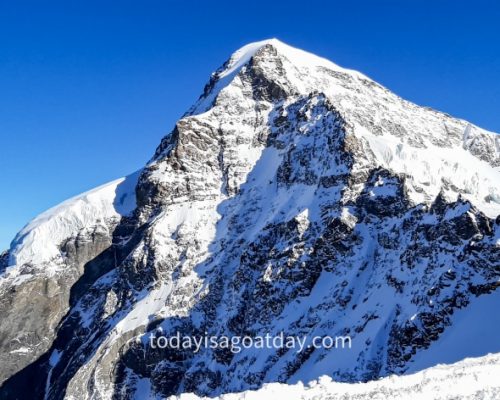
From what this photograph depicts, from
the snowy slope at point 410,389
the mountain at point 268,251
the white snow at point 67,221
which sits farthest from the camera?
the white snow at point 67,221

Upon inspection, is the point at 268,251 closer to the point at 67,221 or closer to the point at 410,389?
the point at 67,221

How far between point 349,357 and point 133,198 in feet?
328

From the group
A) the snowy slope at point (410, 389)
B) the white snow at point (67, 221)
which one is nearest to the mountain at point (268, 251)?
the white snow at point (67, 221)

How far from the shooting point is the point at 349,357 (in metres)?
86.3

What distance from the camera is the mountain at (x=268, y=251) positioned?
285 ft

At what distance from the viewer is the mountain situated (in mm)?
86750

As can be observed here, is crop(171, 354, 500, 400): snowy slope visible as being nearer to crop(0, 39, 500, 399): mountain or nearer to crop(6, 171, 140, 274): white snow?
crop(0, 39, 500, 399): mountain

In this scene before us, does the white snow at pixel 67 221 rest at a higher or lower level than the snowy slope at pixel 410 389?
higher

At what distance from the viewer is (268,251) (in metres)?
121

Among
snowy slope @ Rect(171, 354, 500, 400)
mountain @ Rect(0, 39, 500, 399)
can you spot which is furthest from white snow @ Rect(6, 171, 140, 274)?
snowy slope @ Rect(171, 354, 500, 400)

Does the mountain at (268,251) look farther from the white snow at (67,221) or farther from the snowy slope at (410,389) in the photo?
the snowy slope at (410,389)

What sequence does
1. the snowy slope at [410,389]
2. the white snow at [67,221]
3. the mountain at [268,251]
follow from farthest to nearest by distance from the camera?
the white snow at [67,221], the mountain at [268,251], the snowy slope at [410,389]

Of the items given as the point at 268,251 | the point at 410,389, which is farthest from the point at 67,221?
the point at 410,389

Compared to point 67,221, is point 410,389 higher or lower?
lower
